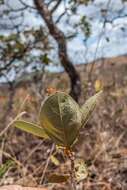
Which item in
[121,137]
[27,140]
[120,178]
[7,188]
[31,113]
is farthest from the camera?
[31,113]

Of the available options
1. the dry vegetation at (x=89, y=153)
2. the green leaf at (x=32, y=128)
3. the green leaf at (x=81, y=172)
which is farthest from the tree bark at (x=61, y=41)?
the green leaf at (x=32, y=128)

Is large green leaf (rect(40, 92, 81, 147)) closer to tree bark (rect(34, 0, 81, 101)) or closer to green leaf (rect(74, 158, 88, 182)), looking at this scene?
green leaf (rect(74, 158, 88, 182))

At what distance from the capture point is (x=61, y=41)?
4441mm

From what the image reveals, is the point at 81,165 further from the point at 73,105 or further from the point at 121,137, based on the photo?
the point at 121,137

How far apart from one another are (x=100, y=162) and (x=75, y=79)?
1.90m

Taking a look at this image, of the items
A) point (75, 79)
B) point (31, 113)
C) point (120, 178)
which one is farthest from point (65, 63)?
point (120, 178)

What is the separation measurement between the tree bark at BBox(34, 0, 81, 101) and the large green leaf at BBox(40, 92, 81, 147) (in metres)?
3.33

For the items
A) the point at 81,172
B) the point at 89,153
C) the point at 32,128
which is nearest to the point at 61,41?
the point at 89,153

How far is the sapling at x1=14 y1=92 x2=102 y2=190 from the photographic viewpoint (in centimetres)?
95

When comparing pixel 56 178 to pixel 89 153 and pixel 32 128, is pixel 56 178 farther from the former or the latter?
pixel 89 153

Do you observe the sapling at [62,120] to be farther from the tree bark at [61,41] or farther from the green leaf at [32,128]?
the tree bark at [61,41]

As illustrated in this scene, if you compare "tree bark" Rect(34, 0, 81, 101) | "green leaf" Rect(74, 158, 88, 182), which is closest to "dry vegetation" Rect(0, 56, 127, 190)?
"green leaf" Rect(74, 158, 88, 182)

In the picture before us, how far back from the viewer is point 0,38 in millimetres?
4828

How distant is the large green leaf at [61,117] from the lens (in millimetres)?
945
